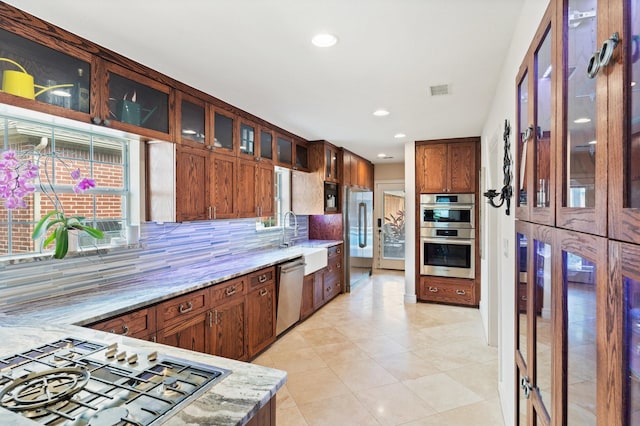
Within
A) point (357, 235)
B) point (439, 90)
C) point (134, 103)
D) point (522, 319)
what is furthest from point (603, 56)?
point (357, 235)

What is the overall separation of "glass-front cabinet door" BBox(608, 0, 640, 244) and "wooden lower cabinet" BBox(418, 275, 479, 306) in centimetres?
460

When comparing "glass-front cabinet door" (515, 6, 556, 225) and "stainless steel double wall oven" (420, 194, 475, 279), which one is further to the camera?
"stainless steel double wall oven" (420, 194, 475, 279)

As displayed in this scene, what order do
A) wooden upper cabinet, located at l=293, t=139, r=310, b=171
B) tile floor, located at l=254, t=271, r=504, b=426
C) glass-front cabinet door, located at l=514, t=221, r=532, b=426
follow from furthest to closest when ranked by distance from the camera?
wooden upper cabinet, located at l=293, t=139, r=310, b=171 < tile floor, located at l=254, t=271, r=504, b=426 < glass-front cabinet door, located at l=514, t=221, r=532, b=426

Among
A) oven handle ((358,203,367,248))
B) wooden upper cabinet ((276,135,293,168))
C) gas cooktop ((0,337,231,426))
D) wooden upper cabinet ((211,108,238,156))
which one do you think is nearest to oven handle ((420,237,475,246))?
oven handle ((358,203,367,248))

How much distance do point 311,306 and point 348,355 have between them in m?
1.23

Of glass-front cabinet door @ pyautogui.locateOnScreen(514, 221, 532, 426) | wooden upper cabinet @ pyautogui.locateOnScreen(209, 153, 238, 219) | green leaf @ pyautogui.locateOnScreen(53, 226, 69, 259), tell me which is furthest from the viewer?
wooden upper cabinet @ pyautogui.locateOnScreen(209, 153, 238, 219)

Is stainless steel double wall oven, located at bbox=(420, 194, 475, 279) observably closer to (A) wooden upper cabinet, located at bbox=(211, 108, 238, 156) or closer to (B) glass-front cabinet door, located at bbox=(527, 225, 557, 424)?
(A) wooden upper cabinet, located at bbox=(211, 108, 238, 156)

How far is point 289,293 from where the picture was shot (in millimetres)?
3715

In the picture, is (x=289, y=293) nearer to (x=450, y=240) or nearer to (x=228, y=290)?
(x=228, y=290)

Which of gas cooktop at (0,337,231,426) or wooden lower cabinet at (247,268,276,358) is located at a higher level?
gas cooktop at (0,337,231,426)

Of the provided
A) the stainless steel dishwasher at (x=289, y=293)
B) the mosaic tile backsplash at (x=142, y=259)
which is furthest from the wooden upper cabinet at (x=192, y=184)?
the stainless steel dishwasher at (x=289, y=293)

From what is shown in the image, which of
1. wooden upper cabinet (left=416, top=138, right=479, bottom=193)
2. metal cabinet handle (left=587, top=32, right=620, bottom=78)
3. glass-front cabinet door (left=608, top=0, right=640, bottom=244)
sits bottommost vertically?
glass-front cabinet door (left=608, top=0, right=640, bottom=244)

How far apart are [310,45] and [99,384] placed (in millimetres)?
1963

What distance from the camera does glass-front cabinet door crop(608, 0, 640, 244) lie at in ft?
1.75
